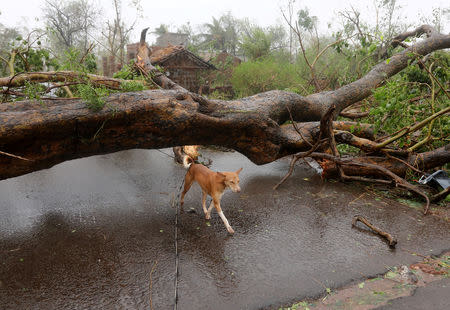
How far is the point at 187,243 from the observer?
3.59m

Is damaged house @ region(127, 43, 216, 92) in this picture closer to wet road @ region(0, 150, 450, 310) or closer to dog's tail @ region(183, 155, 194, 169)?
wet road @ region(0, 150, 450, 310)

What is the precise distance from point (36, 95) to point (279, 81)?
11874mm

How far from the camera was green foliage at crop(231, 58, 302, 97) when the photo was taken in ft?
47.4

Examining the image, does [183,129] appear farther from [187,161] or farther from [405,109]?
[405,109]

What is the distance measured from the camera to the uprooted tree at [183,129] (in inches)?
154

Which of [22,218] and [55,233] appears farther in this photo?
[22,218]

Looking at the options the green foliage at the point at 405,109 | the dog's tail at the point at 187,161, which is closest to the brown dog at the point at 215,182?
the dog's tail at the point at 187,161

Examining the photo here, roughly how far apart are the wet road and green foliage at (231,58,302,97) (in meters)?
9.50

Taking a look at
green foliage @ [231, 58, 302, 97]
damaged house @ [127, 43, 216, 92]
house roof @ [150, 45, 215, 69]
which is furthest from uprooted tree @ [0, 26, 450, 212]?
damaged house @ [127, 43, 216, 92]

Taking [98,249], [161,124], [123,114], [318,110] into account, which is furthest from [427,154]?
[98,249]

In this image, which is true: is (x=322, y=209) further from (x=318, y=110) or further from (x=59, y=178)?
(x=59, y=178)

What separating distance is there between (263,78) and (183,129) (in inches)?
414

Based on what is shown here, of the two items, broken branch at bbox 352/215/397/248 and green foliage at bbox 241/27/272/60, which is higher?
green foliage at bbox 241/27/272/60

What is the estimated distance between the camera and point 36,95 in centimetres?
404
